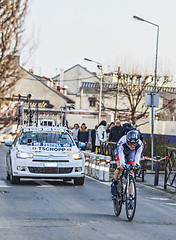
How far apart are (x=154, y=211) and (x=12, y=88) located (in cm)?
3229

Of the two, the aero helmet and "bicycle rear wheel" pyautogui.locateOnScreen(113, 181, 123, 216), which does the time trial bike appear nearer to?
"bicycle rear wheel" pyautogui.locateOnScreen(113, 181, 123, 216)

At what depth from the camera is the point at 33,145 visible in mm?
16562

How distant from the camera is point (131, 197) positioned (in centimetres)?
1016

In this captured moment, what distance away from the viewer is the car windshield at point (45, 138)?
55.7 ft

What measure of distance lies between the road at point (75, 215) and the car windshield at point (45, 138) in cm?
139

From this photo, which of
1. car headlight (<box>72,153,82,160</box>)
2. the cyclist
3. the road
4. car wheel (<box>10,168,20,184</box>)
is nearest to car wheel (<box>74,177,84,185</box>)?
the road

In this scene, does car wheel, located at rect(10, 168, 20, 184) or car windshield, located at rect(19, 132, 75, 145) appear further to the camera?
car windshield, located at rect(19, 132, 75, 145)

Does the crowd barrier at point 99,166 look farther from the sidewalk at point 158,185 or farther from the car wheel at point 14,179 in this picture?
the car wheel at point 14,179

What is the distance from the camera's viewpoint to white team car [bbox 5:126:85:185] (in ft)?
52.5

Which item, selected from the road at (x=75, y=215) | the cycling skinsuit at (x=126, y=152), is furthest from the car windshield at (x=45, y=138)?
the cycling skinsuit at (x=126, y=152)

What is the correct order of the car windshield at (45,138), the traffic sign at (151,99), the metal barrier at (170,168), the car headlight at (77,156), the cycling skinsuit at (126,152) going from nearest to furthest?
the cycling skinsuit at (126,152) → the car headlight at (77,156) → the metal barrier at (170,168) → the car windshield at (45,138) → the traffic sign at (151,99)

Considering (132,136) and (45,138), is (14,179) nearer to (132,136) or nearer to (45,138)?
(45,138)

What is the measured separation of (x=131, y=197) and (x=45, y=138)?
7.31m

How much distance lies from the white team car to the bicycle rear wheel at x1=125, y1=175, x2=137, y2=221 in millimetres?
5879
